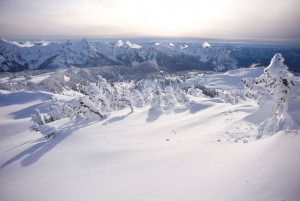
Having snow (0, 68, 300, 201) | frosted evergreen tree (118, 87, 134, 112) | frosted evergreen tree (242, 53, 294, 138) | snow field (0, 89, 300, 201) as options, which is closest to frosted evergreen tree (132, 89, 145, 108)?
frosted evergreen tree (118, 87, 134, 112)

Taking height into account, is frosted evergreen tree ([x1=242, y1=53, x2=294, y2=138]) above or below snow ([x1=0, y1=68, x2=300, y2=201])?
above

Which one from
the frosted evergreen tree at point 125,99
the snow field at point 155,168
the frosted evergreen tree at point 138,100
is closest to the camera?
the snow field at point 155,168

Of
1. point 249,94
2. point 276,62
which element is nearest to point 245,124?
point 276,62

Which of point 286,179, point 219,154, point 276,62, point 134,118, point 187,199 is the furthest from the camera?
point 134,118

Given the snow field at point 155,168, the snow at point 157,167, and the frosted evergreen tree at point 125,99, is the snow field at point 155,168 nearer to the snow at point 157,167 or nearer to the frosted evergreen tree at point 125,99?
the snow at point 157,167

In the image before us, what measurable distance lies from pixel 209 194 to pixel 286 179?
3.72 m

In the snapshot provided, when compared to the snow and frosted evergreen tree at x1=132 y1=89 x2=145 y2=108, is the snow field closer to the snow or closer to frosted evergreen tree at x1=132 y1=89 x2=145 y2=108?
the snow

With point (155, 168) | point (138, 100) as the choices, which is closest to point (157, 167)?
point (155, 168)

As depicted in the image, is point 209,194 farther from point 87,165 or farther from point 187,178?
point 87,165

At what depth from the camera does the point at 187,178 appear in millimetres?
14133

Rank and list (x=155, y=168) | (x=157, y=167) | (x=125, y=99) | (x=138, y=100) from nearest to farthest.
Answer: (x=155, y=168) → (x=157, y=167) → (x=125, y=99) → (x=138, y=100)

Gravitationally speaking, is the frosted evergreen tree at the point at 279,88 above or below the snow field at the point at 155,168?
above

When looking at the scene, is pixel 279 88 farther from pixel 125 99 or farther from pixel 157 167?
pixel 125 99

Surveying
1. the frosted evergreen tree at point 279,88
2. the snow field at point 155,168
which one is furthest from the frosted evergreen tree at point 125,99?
the frosted evergreen tree at point 279,88
